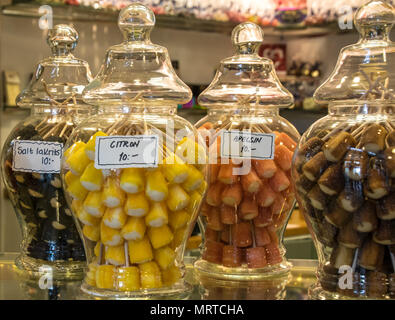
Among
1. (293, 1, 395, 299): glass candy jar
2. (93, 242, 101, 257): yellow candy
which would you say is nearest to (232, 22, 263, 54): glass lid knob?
(293, 1, 395, 299): glass candy jar

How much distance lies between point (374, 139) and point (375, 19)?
191 mm

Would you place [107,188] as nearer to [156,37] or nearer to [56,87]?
[56,87]

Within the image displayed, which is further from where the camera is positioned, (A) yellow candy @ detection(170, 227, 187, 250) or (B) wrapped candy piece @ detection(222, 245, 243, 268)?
(B) wrapped candy piece @ detection(222, 245, 243, 268)

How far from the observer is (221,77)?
1048 millimetres

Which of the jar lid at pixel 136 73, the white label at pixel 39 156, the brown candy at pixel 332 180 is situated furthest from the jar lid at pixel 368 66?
the white label at pixel 39 156

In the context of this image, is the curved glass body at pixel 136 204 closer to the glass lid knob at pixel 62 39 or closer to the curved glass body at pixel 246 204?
the curved glass body at pixel 246 204

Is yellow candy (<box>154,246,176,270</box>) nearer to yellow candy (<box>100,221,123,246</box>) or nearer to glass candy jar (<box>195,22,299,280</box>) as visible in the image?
yellow candy (<box>100,221,123,246</box>)

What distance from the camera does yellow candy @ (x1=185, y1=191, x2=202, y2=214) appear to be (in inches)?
33.3

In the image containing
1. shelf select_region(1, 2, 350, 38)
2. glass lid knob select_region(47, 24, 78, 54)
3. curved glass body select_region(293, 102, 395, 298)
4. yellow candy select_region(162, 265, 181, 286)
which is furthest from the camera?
shelf select_region(1, 2, 350, 38)

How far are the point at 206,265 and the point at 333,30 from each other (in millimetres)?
1715

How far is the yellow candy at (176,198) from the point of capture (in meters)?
0.81

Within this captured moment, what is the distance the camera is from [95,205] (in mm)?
810

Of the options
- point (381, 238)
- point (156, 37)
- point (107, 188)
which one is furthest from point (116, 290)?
point (156, 37)

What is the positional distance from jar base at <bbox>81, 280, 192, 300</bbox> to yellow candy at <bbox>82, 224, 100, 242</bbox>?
7 centimetres
